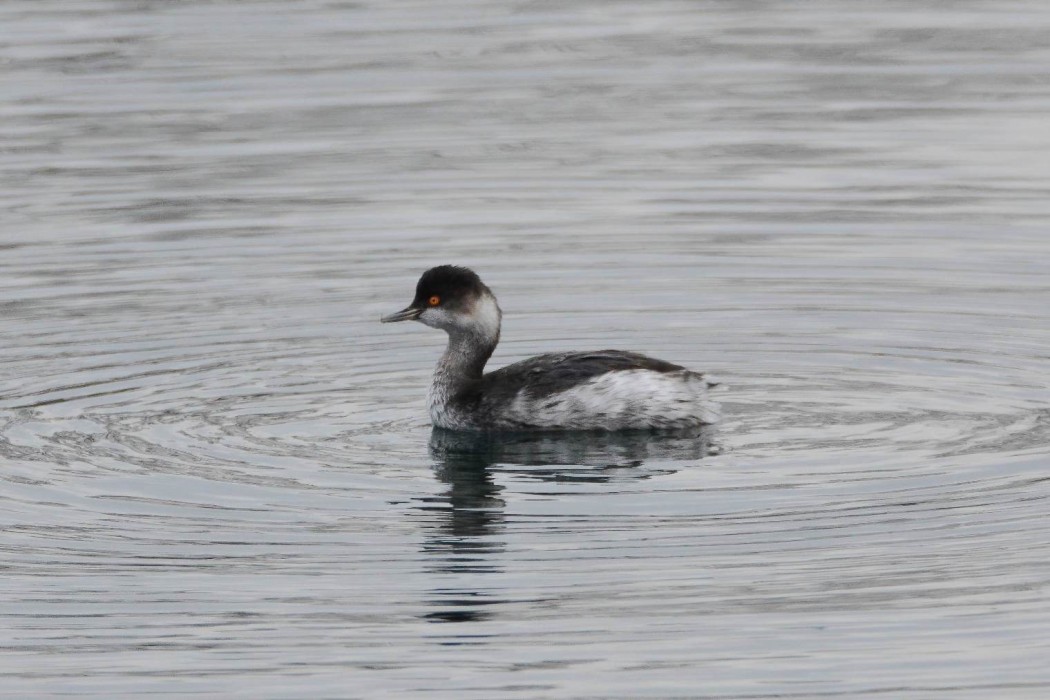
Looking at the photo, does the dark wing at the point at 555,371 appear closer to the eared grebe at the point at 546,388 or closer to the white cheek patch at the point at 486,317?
the eared grebe at the point at 546,388

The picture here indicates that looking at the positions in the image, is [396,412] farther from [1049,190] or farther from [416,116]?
[416,116]

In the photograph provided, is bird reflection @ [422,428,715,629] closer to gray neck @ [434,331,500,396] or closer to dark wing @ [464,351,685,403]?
dark wing @ [464,351,685,403]

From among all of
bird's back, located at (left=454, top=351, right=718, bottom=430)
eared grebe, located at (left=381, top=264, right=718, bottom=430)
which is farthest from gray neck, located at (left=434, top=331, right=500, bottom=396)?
bird's back, located at (left=454, top=351, right=718, bottom=430)

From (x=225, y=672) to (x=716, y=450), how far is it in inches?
152

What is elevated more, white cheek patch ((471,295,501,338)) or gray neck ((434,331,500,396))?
white cheek patch ((471,295,501,338))

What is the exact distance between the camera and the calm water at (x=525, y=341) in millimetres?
9133

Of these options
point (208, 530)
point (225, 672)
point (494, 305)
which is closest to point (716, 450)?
point (494, 305)

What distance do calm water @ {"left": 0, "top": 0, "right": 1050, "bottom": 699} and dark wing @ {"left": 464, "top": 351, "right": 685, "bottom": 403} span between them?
33 centimetres

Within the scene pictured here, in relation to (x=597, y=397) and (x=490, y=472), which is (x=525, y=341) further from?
(x=490, y=472)

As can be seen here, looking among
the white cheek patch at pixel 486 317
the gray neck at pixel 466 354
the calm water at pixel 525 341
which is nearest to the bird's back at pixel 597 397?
the calm water at pixel 525 341

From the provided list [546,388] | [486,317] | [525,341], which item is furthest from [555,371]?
[525,341]

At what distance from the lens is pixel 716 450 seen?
471 inches

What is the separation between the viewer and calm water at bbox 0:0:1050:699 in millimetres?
9133

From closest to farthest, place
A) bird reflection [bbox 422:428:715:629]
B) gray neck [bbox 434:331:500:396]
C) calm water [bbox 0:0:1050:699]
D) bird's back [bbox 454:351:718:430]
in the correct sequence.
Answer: calm water [bbox 0:0:1050:699], bird reflection [bbox 422:428:715:629], bird's back [bbox 454:351:718:430], gray neck [bbox 434:331:500:396]
